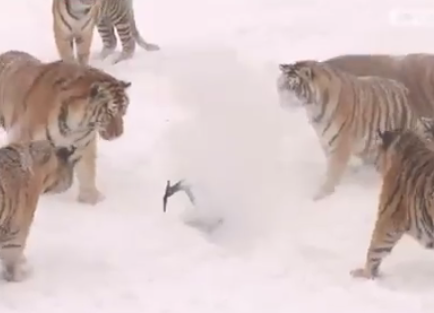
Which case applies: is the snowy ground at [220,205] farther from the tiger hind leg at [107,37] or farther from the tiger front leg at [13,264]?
the tiger hind leg at [107,37]

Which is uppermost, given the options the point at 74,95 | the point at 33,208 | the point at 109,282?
the point at 74,95

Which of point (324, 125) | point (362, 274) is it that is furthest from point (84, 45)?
point (362, 274)

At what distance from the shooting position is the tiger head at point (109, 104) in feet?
16.0

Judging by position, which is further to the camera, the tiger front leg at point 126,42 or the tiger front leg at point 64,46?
the tiger front leg at point 126,42

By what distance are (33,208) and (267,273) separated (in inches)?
38.9

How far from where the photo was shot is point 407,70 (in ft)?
19.8

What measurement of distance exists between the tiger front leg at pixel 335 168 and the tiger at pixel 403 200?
93cm

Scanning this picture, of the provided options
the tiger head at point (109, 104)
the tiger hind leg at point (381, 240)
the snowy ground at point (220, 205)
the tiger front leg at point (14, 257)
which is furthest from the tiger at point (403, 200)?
the tiger front leg at point (14, 257)

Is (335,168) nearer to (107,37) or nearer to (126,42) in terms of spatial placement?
(126,42)

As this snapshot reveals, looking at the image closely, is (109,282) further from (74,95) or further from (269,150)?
(269,150)

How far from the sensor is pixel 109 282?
4.34 metres

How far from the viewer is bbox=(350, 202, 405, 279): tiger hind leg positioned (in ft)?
14.4

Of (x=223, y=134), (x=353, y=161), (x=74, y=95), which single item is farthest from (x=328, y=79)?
(x=74, y=95)

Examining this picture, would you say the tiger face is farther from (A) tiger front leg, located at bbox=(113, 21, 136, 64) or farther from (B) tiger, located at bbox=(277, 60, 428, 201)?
(A) tiger front leg, located at bbox=(113, 21, 136, 64)
